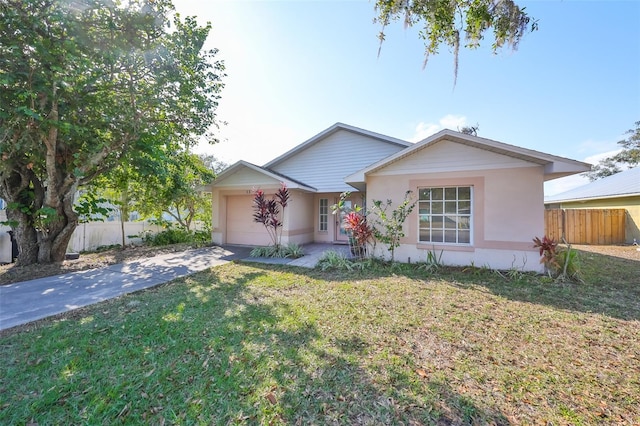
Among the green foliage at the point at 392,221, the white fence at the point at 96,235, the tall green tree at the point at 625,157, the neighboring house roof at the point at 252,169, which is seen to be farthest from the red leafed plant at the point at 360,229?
the tall green tree at the point at 625,157

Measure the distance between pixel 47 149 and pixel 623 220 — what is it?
80.7 feet

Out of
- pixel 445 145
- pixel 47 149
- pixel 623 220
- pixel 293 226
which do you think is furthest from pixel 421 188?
pixel 623 220

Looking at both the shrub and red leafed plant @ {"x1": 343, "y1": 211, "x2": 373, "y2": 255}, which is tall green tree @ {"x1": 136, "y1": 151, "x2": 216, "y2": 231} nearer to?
the shrub

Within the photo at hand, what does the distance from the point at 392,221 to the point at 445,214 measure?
163 cm

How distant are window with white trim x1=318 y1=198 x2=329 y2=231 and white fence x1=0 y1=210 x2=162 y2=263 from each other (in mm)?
8877

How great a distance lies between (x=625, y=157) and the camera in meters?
29.3

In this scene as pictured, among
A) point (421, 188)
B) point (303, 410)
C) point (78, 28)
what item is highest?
point (78, 28)

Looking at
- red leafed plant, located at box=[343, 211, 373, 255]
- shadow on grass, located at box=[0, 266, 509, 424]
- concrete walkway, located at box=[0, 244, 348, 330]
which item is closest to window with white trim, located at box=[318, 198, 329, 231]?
concrete walkway, located at box=[0, 244, 348, 330]

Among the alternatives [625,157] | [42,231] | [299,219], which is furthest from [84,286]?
[625,157]

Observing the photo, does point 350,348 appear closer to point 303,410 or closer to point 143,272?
point 303,410

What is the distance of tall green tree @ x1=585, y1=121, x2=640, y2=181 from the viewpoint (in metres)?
27.8

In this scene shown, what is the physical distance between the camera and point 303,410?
238cm

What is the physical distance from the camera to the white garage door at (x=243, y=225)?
40.2 feet

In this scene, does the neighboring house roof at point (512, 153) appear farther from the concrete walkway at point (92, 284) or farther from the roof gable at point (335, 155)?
the concrete walkway at point (92, 284)
